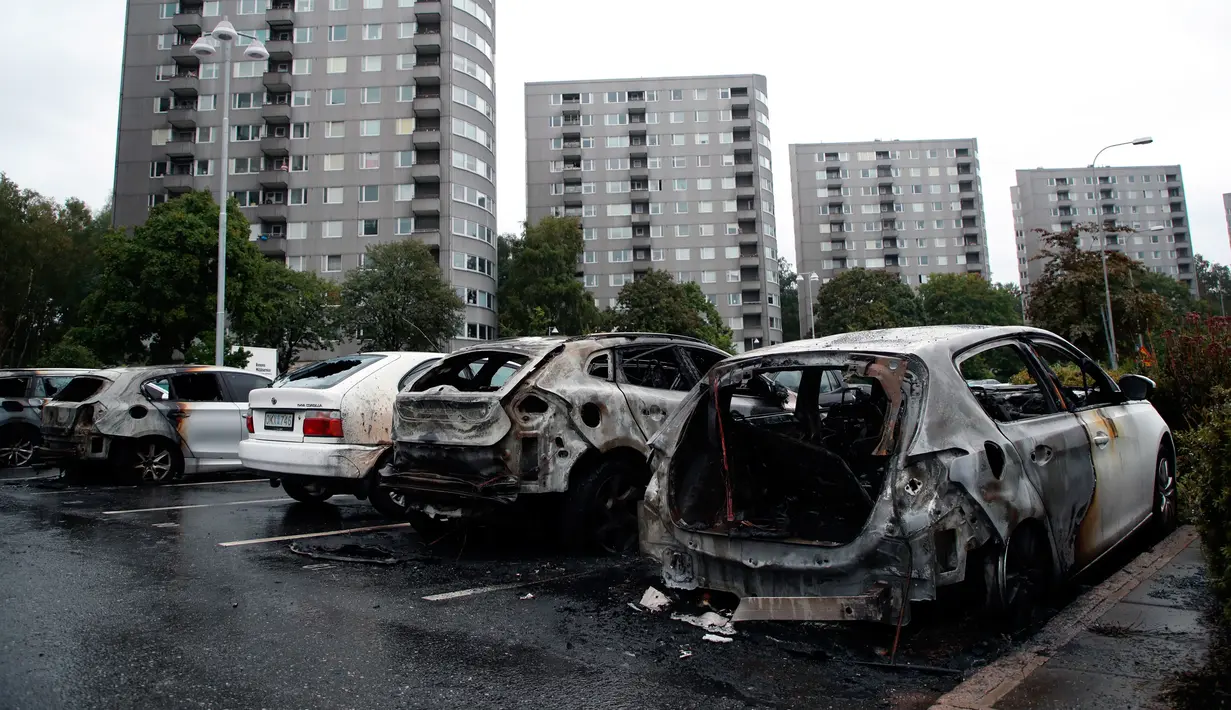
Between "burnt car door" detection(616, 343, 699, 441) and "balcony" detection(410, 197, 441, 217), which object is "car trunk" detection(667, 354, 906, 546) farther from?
"balcony" detection(410, 197, 441, 217)

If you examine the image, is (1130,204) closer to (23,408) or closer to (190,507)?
(23,408)

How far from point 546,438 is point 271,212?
58962 mm

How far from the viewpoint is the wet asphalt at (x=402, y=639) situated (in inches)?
128

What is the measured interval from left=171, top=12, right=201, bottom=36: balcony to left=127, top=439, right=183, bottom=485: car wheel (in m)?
62.2

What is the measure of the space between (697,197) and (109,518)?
7570 cm

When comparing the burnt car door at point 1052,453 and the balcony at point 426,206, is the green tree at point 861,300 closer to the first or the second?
the balcony at point 426,206

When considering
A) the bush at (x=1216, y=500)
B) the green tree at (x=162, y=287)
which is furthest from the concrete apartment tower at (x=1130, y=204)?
the bush at (x=1216, y=500)

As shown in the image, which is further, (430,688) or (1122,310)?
(1122,310)

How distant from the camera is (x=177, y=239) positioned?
3278 centimetres

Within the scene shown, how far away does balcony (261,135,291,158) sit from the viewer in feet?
191

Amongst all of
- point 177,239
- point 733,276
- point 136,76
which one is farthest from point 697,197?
point 177,239

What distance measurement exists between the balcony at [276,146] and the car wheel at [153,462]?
53545 mm

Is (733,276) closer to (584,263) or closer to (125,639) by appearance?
(584,263)

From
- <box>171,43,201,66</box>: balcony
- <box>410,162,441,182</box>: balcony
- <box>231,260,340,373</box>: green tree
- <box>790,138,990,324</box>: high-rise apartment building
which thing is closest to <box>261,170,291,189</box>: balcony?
<box>410,162,441,182</box>: balcony
